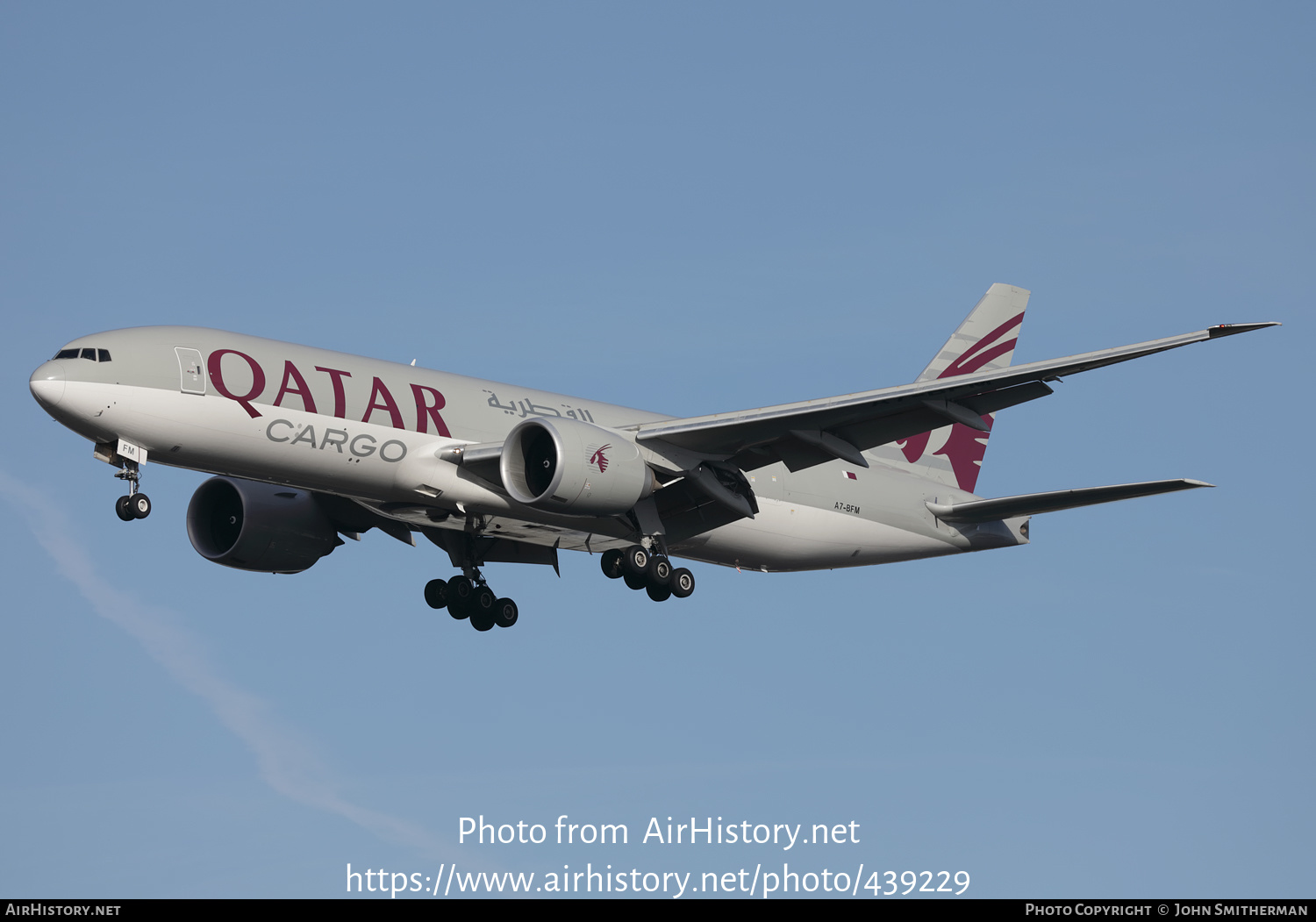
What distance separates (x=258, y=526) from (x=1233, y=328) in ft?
72.5

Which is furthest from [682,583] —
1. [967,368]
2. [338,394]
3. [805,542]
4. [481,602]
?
[967,368]

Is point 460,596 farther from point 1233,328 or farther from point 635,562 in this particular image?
point 1233,328

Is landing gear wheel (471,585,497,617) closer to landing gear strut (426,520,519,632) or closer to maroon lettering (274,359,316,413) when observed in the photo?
landing gear strut (426,520,519,632)

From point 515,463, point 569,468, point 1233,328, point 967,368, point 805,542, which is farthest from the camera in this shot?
point 967,368

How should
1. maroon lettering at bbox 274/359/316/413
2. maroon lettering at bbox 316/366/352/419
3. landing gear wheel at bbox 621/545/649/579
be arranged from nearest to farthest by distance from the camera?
1. maroon lettering at bbox 274/359/316/413
2. maroon lettering at bbox 316/366/352/419
3. landing gear wheel at bbox 621/545/649/579

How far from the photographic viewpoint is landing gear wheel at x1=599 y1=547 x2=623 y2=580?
3666cm

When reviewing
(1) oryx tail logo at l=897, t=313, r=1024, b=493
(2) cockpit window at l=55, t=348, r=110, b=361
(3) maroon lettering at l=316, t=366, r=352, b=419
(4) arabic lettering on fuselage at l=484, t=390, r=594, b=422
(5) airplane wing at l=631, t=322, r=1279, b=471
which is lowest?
(2) cockpit window at l=55, t=348, r=110, b=361

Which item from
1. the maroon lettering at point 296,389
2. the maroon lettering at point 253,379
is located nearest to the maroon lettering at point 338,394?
the maroon lettering at point 296,389

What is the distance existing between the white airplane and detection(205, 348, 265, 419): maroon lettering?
4 centimetres

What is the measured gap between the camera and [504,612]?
4056 centimetres

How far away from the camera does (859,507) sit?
39625 mm

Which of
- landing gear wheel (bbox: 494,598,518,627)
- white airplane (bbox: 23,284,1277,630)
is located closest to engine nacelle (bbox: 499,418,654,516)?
white airplane (bbox: 23,284,1277,630)

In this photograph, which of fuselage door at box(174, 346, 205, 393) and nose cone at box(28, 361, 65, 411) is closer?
nose cone at box(28, 361, 65, 411)

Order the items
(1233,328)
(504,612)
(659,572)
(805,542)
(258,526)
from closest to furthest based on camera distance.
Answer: (1233,328), (659,572), (805,542), (258,526), (504,612)
